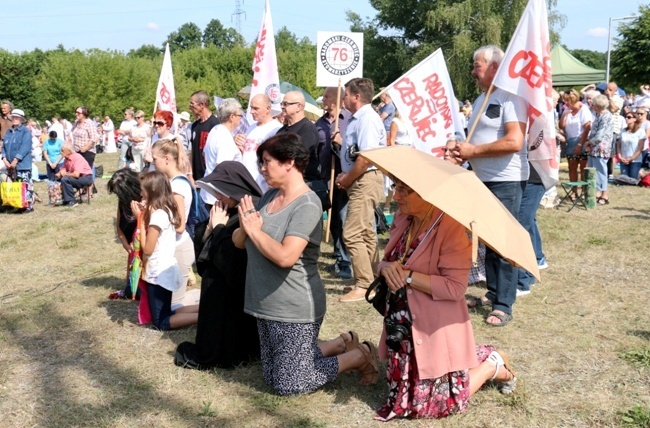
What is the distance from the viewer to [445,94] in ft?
21.4

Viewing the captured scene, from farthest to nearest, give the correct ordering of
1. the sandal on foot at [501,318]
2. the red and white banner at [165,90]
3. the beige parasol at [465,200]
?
the red and white banner at [165,90] < the sandal on foot at [501,318] < the beige parasol at [465,200]

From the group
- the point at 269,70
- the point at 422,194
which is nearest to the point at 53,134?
the point at 269,70

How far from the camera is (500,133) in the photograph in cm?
538

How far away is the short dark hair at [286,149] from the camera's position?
4082 millimetres

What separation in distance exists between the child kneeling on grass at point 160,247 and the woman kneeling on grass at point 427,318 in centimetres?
228

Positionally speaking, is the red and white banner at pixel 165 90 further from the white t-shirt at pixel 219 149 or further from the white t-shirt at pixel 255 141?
the white t-shirt at pixel 255 141

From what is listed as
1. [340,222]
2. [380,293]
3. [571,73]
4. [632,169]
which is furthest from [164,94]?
[571,73]

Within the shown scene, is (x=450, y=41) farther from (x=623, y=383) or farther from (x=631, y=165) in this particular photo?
(x=623, y=383)

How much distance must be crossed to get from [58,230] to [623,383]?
29.9 ft

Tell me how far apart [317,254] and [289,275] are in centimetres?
22

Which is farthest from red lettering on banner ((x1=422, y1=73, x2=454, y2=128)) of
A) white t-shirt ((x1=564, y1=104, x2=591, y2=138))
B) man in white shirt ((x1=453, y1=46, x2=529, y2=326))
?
white t-shirt ((x1=564, y1=104, x2=591, y2=138))

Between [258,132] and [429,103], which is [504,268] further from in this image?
[258,132]

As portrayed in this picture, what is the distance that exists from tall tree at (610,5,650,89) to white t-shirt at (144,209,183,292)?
3868cm

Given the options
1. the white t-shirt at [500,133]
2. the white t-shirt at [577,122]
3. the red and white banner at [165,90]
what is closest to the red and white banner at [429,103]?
the white t-shirt at [500,133]
